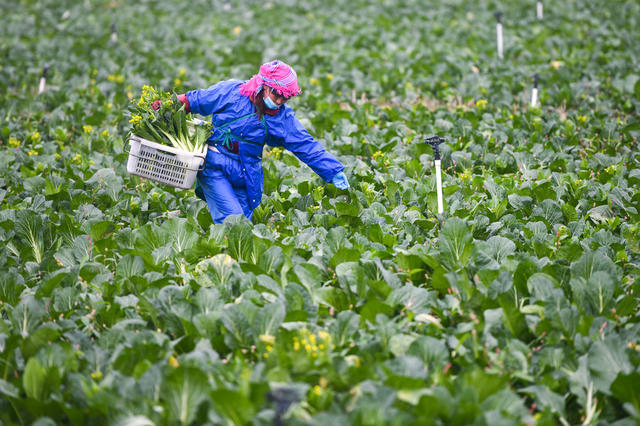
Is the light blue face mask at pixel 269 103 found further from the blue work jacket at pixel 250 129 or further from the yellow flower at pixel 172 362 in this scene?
the yellow flower at pixel 172 362

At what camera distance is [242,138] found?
486cm

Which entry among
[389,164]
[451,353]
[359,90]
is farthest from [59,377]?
[359,90]

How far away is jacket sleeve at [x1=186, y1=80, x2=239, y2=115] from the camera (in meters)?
4.82

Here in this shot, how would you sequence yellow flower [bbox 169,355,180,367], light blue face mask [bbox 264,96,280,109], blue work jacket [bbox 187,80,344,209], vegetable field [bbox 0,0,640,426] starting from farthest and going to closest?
blue work jacket [bbox 187,80,344,209], light blue face mask [bbox 264,96,280,109], yellow flower [bbox 169,355,180,367], vegetable field [bbox 0,0,640,426]

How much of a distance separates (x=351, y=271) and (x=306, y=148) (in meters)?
1.26

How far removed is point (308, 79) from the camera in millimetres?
9773

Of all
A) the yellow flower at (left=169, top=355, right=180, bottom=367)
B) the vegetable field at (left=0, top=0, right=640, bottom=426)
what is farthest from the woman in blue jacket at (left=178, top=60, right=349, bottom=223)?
the yellow flower at (left=169, top=355, right=180, bottom=367)

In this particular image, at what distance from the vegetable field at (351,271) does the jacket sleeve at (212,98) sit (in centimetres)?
19

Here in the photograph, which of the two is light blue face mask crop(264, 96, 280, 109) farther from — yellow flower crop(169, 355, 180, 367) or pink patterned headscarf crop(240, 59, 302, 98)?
yellow flower crop(169, 355, 180, 367)

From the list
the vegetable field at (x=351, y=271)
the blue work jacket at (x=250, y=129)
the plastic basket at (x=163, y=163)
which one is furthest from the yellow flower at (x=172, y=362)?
the blue work jacket at (x=250, y=129)

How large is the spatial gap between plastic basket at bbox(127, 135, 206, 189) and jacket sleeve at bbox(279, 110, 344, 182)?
0.68m

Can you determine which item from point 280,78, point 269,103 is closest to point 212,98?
point 269,103

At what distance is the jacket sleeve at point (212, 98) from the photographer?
4.82 m

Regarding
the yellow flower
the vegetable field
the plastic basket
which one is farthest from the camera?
the plastic basket
